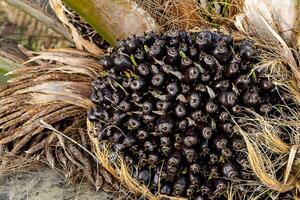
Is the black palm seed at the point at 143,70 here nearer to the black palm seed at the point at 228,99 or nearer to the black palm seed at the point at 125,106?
the black palm seed at the point at 125,106

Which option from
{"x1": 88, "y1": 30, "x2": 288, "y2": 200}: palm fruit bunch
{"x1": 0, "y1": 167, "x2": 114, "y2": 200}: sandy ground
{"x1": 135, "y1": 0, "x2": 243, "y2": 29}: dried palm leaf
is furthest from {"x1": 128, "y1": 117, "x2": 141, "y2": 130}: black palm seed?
{"x1": 135, "y1": 0, "x2": 243, "y2": 29}: dried palm leaf

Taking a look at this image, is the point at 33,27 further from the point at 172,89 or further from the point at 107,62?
the point at 172,89

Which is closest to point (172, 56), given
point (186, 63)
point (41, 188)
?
point (186, 63)

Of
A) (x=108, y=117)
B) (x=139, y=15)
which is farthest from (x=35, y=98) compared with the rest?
(x=139, y=15)

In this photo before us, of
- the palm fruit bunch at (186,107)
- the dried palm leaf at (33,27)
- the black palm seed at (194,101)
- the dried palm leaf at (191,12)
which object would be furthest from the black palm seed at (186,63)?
the dried palm leaf at (33,27)

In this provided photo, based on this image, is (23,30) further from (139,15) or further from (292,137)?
(292,137)
